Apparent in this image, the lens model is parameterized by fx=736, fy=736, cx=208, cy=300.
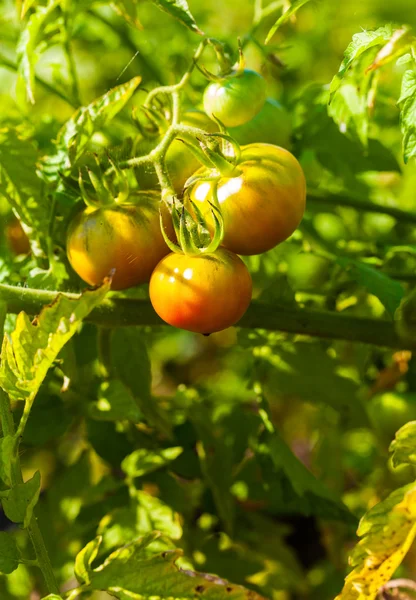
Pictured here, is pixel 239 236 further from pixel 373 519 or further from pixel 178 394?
pixel 178 394

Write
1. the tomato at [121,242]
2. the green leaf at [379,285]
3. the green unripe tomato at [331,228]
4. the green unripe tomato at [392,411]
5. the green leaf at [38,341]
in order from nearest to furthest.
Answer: the green leaf at [38,341], the tomato at [121,242], the green leaf at [379,285], the green unripe tomato at [392,411], the green unripe tomato at [331,228]

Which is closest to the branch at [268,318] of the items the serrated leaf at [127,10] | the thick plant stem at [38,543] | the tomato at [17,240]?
the thick plant stem at [38,543]

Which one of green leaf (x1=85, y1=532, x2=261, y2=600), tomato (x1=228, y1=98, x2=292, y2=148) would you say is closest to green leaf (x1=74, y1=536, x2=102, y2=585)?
green leaf (x1=85, y1=532, x2=261, y2=600)

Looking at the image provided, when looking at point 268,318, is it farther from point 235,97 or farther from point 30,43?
point 30,43

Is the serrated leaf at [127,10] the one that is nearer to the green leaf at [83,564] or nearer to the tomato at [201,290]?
the tomato at [201,290]

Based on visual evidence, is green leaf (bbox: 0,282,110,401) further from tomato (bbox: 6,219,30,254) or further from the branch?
tomato (bbox: 6,219,30,254)

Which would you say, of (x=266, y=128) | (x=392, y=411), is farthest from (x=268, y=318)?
(x=392, y=411)

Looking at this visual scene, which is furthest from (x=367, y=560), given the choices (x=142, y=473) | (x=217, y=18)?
(x=217, y=18)
